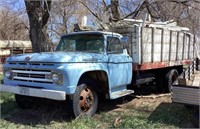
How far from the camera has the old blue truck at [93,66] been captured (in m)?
6.45

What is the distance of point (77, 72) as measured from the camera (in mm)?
6473

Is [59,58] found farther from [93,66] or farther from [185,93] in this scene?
[185,93]

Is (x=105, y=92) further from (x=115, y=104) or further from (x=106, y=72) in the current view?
(x=115, y=104)

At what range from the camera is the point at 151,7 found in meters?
14.7

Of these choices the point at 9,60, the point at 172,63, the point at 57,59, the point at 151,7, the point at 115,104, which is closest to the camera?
the point at 57,59

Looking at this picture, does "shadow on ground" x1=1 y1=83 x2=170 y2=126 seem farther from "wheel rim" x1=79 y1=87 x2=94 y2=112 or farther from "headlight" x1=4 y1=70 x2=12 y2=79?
"headlight" x1=4 y1=70 x2=12 y2=79

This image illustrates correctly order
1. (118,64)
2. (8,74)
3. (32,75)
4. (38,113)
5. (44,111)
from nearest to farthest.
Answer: (32,75) → (8,74) → (38,113) → (44,111) → (118,64)

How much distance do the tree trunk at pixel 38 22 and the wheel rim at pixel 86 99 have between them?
13.8 feet

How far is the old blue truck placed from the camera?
645 cm

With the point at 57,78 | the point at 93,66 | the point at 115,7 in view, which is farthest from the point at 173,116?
the point at 115,7

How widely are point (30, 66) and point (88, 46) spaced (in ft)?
5.85

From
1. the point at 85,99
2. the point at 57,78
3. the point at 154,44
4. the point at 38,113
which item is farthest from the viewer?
the point at 154,44

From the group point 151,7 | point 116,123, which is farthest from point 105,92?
point 151,7

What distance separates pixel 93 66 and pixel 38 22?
4.31m
